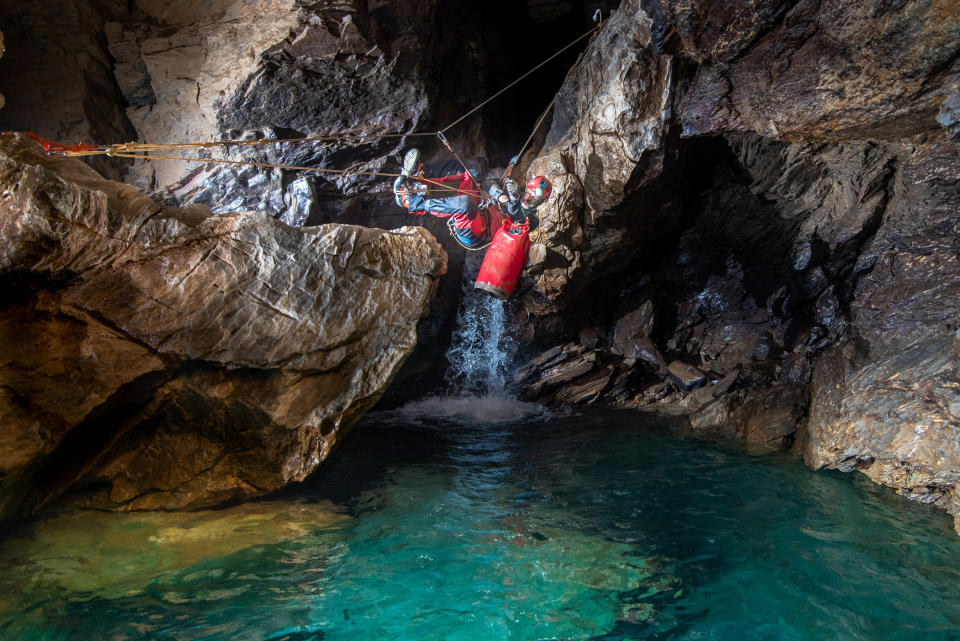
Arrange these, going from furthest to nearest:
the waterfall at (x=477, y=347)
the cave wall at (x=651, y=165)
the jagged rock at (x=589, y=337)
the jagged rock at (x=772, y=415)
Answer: the waterfall at (x=477, y=347) < the jagged rock at (x=589, y=337) < the jagged rock at (x=772, y=415) < the cave wall at (x=651, y=165)

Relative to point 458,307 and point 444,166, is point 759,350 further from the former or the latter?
point 444,166

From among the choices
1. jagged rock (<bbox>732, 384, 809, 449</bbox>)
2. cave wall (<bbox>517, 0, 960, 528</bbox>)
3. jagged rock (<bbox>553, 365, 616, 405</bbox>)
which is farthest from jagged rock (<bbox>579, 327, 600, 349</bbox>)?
jagged rock (<bbox>732, 384, 809, 449</bbox>)

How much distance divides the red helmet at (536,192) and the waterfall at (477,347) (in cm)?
258

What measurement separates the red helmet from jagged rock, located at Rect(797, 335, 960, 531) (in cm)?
358

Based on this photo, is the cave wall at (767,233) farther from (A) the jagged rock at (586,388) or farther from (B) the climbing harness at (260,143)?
(B) the climbing harness at (260,143)

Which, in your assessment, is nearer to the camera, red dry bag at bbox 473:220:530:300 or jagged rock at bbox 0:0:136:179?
red dry bag at bbox 473:220:530:300

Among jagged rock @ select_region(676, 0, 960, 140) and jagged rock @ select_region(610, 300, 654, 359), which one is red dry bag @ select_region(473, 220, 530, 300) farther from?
jagged rock @ select_region(610, 300, 654, 359)

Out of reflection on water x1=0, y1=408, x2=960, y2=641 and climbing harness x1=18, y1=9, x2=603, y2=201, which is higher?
climbing harness x1=18, y1=9, x2=603, y2=201

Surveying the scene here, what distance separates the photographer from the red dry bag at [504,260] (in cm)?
566

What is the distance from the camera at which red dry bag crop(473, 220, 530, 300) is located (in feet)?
18.6

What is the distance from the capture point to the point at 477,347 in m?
8.49

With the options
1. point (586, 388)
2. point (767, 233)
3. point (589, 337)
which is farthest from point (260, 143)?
point (767, 233)

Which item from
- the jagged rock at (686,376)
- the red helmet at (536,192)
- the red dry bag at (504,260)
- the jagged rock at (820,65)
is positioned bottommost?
the jagged rock at (686,376)

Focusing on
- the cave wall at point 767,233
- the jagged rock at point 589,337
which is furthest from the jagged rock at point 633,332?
the jagged rock at point 589,337
